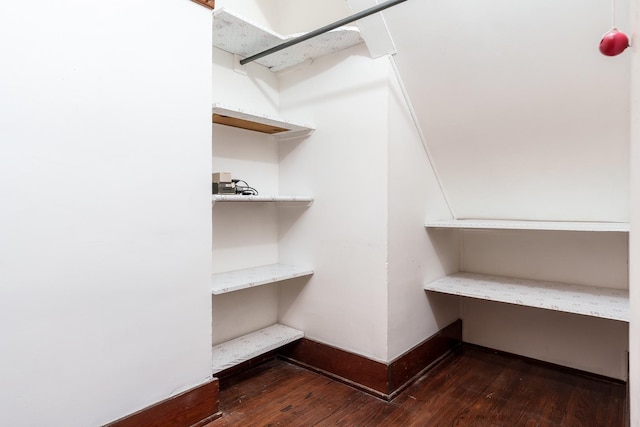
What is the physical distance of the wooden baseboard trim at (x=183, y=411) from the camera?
5.11ft

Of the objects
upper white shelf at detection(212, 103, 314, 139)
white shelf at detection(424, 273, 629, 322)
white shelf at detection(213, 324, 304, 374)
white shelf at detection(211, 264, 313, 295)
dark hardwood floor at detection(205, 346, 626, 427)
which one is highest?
upper white shelf at detection(212, 103, 314, 139)

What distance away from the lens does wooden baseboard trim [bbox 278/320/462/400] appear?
2.07m

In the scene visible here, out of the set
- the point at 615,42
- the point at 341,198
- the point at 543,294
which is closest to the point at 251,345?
the point at 341,198

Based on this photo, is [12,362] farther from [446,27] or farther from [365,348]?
[446,27]

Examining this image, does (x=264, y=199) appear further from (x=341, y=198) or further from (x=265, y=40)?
(x=265, y=40)

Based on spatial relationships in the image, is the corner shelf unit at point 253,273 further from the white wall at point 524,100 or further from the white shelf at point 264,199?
the white wall at point 524,100

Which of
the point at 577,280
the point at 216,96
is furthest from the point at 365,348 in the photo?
the point at 216,96

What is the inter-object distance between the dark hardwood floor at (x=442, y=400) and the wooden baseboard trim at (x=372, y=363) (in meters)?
0.05

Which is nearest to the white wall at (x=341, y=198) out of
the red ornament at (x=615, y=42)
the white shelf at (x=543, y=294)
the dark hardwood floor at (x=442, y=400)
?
the dark hardwood floor at (x=442, y=400)

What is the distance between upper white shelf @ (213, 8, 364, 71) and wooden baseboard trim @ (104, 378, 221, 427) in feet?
6.08

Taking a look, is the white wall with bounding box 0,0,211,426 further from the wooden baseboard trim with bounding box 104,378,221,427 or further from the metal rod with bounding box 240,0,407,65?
the metal rod with bounding box 240,0,407,65

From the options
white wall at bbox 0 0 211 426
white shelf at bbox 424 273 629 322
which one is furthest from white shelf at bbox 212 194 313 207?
white shelf at bbox 424 273 629 322

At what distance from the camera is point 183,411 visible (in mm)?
1702

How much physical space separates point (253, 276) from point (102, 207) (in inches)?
38.6
